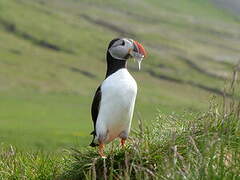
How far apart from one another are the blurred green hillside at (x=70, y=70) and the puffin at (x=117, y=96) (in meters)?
40.7

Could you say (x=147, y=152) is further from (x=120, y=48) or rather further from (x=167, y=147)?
(x=120, y=48)

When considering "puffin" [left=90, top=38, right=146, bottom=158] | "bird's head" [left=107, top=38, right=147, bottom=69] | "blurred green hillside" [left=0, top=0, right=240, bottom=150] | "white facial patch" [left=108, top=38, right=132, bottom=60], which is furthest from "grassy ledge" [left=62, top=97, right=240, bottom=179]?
"blurred green hillside" [left=0, top=0, right=240, bottom=150]

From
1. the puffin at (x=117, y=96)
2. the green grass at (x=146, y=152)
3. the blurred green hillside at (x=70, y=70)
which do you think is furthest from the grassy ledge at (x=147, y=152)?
the blurred green hillside at (x=70, y=70)

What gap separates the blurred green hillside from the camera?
8125 cm

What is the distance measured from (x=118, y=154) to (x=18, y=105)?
3263 inches

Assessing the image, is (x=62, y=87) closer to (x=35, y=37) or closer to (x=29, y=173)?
(x=35, y=37)

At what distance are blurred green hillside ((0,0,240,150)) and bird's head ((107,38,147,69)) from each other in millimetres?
40841

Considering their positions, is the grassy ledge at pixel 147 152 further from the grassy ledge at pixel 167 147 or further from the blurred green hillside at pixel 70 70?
the blurred green hillside at pixel 70 70

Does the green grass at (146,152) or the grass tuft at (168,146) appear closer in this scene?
the grass tuft at (168,146)

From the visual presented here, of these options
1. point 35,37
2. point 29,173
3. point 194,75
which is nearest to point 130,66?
point 194,75

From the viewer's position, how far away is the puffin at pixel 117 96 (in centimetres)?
895

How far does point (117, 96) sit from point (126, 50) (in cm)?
76

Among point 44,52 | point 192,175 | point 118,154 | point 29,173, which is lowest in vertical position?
point 44,52

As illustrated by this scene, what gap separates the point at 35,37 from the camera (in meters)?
154
